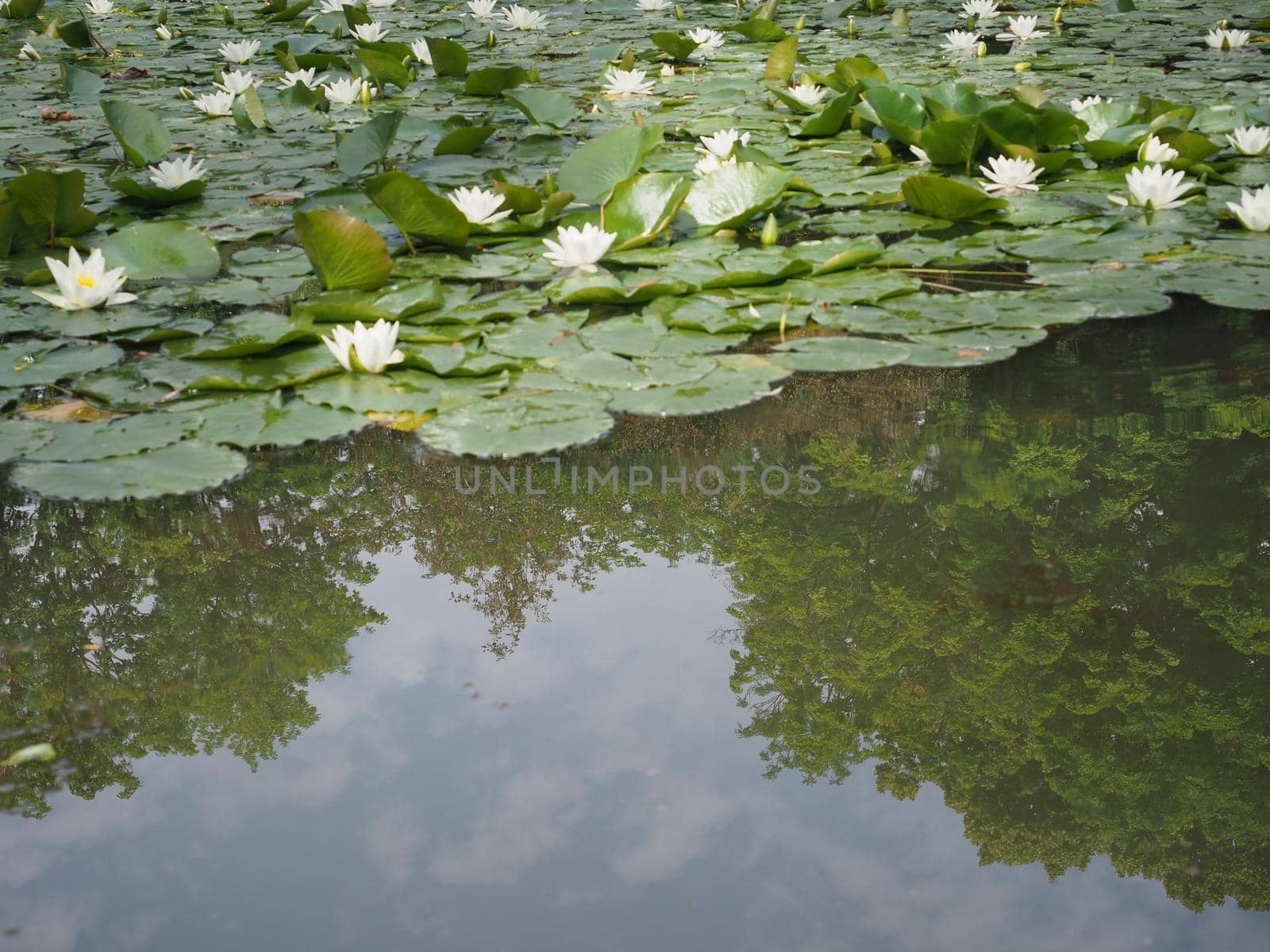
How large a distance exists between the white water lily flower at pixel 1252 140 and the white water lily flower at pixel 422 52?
410 centimetres

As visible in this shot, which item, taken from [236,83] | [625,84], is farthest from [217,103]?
[625,84]

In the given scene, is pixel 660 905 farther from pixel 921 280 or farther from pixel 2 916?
pixel 921 280

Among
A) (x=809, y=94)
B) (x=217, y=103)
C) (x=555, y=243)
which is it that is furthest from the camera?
(x=217, y=103)

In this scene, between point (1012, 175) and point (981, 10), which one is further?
point (981, 10)

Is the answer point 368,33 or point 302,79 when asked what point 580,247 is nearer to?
point 302,79

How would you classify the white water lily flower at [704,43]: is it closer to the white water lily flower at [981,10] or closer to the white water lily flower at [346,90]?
the white water lily flower at [981,10]

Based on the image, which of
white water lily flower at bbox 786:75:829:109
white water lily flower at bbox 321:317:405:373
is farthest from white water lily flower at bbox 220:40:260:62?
white water lily flower at bbox 321:317:405:373

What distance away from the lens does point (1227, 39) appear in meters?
5.86

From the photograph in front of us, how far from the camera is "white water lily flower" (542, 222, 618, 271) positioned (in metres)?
3.11

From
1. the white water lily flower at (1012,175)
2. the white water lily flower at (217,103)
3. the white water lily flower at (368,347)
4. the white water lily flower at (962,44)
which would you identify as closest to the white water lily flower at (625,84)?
the white water lily flower at (217,103)

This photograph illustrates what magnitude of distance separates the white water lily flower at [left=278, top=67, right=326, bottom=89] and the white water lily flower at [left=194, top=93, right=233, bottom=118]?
11.8 inches

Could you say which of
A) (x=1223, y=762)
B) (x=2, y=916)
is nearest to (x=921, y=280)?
(x=1223, y=762)

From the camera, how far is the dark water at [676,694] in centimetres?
127

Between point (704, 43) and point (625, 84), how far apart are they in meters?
1.47
